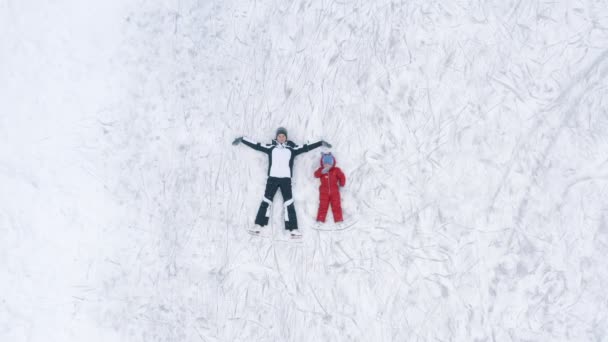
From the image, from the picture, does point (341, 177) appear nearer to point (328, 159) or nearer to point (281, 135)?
point (328, 159)

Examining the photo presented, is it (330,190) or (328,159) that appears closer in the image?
(328,159)

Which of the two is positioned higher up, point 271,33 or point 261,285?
point 271,33

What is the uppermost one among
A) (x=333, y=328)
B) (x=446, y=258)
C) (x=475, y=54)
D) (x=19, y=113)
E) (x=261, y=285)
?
(x=475, y=54)

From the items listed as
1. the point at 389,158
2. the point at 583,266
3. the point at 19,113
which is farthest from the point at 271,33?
the point at 583,266

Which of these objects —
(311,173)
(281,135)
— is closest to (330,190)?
(311,173)

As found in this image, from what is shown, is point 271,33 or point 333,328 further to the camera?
point 271,33

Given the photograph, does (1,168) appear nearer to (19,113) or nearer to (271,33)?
(19,113)

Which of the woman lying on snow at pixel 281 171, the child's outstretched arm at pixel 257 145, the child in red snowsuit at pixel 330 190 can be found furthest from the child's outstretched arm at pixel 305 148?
the child's outstretched arm at pixel 257 145
